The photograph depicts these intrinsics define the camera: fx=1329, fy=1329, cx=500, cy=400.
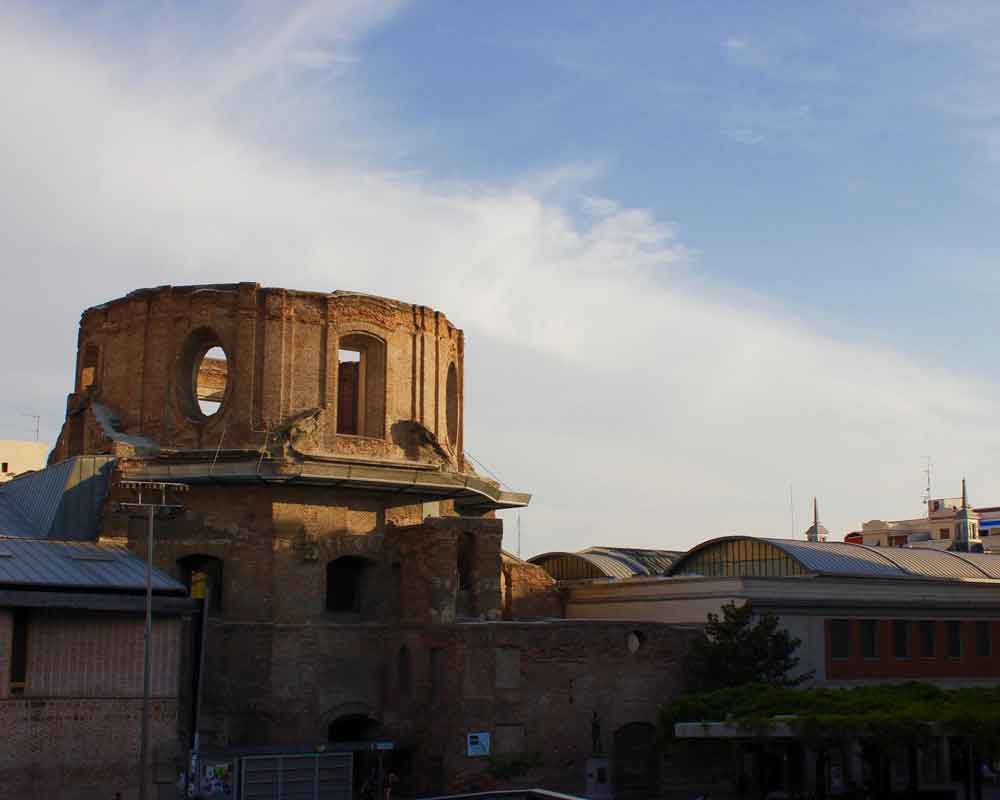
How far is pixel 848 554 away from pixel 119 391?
71.6 ft

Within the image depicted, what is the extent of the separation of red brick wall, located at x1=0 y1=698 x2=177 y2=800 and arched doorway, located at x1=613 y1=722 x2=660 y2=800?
11224 millimetres

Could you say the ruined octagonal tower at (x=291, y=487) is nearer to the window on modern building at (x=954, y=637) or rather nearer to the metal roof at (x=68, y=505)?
the metal roof at (x=68, y=505)

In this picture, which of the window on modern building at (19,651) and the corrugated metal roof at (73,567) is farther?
the corrugated metal roof at (73,567)

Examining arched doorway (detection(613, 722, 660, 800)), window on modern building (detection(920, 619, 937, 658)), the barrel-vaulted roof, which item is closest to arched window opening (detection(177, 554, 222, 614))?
arched doorway (detection(613, 722, 660, 800))

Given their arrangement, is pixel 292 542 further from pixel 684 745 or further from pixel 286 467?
pixel 684 745

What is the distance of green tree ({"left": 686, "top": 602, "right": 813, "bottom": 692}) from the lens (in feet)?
109

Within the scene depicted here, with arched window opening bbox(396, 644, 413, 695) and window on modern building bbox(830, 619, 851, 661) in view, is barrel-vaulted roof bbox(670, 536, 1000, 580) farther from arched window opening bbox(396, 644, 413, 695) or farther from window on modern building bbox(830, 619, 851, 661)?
arched window opening bbox(396, 644, 413, 695)

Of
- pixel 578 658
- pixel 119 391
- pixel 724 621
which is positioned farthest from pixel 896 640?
pixel 119 391

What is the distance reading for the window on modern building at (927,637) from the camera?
124ft

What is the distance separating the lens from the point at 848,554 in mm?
40188

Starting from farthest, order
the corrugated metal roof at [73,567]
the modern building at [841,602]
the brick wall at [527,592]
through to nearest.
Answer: the brick wall at [527,592], the modern building at [841,602], the corrugated metal roof at [73,567]

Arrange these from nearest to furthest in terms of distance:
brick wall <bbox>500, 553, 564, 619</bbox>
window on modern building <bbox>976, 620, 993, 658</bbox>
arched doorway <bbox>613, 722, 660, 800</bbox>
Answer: arched doorway <bbox>613, 722, 660, 800</bbox> → window on modern building <bbox>976, 620, 993, 658</bbox> → brick wall <bbox>500, 553, 564, 619</bbox>

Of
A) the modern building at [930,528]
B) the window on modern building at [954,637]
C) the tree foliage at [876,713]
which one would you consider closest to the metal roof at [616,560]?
the window on modern building at [954,637]

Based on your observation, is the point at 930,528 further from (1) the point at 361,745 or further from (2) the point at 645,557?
(1) the point at 361,745
